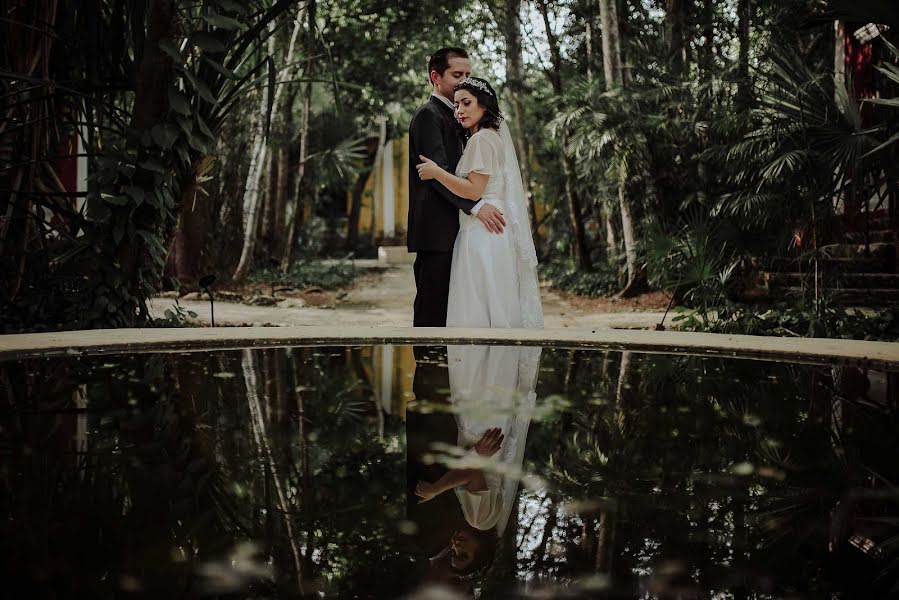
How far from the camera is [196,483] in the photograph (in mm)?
1299

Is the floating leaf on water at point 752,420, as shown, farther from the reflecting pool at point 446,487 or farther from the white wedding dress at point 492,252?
the white wedding dress at point 492,252

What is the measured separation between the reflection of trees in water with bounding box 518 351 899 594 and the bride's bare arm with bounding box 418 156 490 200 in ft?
5.20

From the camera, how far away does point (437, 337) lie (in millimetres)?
3186

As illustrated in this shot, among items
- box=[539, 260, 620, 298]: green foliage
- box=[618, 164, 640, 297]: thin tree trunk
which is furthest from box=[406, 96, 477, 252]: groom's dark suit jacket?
box=[539, 260, 620, 298]: green foliage

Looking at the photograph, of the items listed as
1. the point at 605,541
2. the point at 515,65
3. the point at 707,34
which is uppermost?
the point at 707,34

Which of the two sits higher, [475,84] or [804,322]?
[475,84]

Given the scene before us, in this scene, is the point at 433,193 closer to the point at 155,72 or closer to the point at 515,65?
the point at 155,72

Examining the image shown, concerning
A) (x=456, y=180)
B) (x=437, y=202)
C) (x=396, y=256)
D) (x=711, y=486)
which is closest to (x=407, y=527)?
(x=711, y=486)

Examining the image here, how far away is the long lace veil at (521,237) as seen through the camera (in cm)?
388

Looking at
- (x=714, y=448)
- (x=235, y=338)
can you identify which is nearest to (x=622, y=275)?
(x=235, y=338)

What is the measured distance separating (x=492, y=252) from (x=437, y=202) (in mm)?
354

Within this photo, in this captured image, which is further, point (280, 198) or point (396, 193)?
point (396, 193)

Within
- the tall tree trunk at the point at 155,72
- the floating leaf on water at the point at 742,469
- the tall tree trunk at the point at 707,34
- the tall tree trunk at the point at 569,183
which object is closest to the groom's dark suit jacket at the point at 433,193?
the tall tree trunk at the point at 155,72

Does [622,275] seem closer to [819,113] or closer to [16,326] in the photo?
[819,113]
